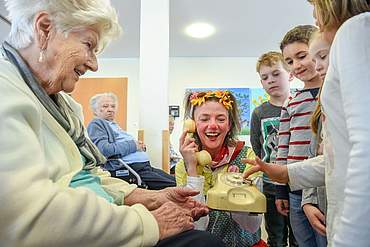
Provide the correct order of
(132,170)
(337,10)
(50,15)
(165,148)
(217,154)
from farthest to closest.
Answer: (165,148), (132,170), (217,154), (50,15), (337,10)

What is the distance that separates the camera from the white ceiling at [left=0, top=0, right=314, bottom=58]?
280 centimetres

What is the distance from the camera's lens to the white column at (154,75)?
2.35 metres

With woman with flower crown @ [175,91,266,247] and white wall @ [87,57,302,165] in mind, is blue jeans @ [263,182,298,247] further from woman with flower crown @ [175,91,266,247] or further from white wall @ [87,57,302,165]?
white wall @ [87,57,302,165]

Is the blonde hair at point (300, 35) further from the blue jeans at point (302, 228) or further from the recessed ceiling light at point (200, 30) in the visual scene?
the recessed ceiling light at point (200, 30)

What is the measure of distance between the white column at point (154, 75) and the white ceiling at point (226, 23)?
1.20 feet

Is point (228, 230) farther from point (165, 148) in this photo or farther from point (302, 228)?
point (165, 148)

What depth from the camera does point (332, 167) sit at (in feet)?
2.34

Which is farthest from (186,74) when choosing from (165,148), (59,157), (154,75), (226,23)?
(59,157)

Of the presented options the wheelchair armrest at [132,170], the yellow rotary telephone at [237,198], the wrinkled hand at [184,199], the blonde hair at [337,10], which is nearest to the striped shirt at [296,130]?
the yellow rotary telephone at [237,198]

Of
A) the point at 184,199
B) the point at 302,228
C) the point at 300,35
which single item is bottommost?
the point at 302,228

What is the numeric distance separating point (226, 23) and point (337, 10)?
2546mm

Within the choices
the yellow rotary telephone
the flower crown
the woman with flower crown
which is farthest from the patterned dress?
the flower crown

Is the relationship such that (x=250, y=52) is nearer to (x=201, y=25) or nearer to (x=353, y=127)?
(x=201, y=25)

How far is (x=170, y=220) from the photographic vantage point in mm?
795
